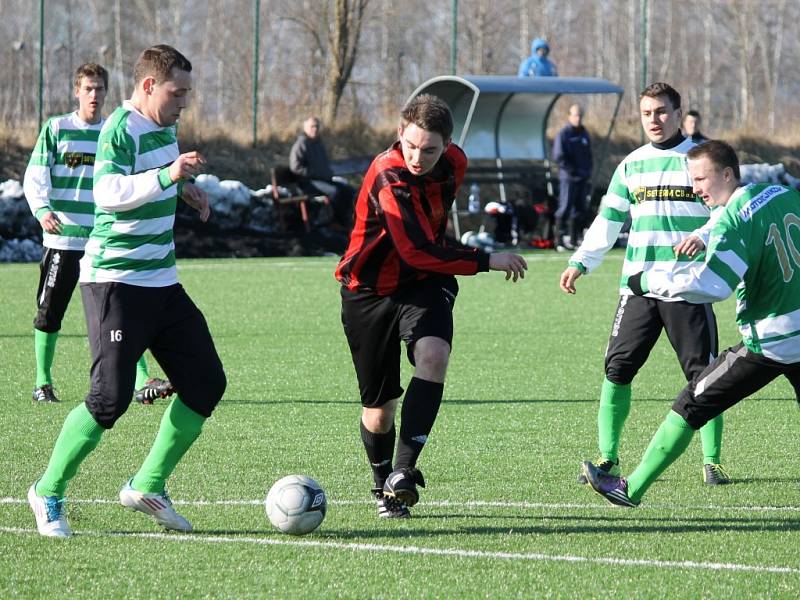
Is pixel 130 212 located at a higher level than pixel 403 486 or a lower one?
higher

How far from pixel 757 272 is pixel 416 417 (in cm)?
147

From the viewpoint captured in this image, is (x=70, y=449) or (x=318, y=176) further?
(x=318, y=176)

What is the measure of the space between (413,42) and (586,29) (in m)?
9.54

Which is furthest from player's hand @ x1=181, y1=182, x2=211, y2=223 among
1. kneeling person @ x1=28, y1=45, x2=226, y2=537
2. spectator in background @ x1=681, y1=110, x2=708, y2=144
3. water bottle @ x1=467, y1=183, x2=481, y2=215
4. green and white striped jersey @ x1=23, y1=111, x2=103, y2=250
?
water bottle @ x1=467, y1=183, x2=481, y2=215

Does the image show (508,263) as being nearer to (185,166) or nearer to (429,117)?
(429,117)

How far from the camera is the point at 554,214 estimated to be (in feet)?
75.3

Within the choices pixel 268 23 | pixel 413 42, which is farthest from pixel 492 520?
pixel 413 42

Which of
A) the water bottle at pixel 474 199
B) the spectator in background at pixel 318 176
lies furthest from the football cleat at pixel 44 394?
the water bottle at pixel 474 199

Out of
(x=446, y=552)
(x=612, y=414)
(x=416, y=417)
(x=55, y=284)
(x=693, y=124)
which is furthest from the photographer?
(x=693, y=124)

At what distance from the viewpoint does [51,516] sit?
17.1ft

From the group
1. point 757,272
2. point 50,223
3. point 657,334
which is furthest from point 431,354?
point 50,223

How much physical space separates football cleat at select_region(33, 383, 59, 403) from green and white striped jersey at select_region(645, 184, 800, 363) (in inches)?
186

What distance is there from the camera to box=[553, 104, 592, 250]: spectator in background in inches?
851

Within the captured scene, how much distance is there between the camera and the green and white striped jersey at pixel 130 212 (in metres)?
5.24
